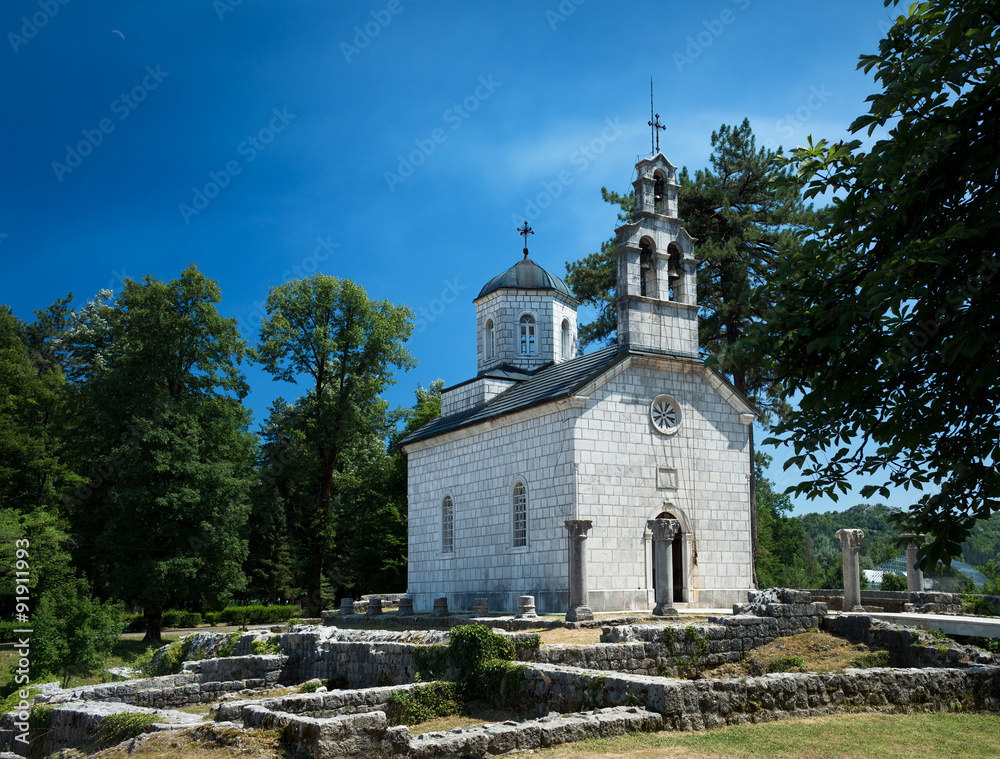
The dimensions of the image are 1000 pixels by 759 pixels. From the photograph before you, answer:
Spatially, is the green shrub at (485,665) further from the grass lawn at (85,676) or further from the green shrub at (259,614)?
A: the green shrub at (259,614)

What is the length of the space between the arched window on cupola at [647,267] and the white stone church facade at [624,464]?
43 mm

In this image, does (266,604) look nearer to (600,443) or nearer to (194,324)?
(194,324)

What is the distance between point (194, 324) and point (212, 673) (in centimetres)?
1915

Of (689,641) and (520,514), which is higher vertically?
(520,514)

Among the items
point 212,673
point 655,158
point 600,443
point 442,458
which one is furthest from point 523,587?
point 655,158

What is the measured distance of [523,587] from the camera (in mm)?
23172

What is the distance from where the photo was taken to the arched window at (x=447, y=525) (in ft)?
90.0

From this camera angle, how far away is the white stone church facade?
71.7ft

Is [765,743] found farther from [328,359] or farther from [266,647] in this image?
[328,359]

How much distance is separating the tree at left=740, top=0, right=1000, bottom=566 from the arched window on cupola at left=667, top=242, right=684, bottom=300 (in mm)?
A: 17402

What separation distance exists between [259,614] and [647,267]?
28888mm

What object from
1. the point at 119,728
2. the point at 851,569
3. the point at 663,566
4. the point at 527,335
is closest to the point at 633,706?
the point at 119,728

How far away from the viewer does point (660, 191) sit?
25062 millimetres

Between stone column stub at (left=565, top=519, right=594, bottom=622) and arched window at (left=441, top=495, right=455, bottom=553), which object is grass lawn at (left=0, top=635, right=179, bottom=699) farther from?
stone column stub at (left=565, top=519, right=594, bottom=622)
